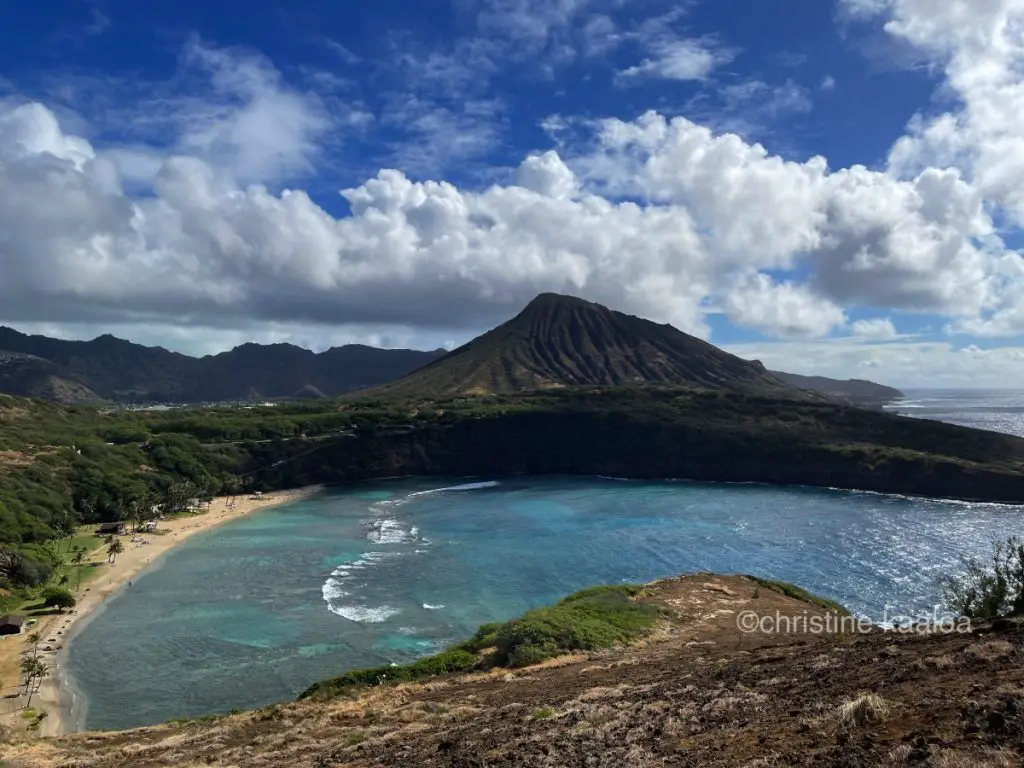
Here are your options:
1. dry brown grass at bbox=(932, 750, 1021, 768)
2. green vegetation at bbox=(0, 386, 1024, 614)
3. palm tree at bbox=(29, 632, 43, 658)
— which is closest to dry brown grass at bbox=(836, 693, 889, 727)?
dry brown grass at bbox=(932, 750, 1021, 768)

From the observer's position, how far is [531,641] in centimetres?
3600

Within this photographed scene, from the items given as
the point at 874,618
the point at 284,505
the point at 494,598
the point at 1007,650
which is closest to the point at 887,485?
the point at 874,618

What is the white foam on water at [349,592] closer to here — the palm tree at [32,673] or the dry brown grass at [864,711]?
the palm tree at [32,673]

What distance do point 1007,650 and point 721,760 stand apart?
9.83 m

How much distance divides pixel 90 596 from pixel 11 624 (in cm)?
1195

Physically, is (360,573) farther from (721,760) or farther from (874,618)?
(721,760)

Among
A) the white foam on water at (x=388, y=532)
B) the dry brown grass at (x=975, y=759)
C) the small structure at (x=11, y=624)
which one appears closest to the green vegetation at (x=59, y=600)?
the small structure at (x=11, y=624)

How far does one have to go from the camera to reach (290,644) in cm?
5425

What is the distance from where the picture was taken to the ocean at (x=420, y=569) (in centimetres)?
4981

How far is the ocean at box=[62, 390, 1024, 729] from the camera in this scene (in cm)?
4981

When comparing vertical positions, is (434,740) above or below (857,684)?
below

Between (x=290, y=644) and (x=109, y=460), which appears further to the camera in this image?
(x=109, y=460)

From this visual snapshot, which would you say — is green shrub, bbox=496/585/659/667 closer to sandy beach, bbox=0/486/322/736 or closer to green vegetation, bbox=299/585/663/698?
green vegetation, bbox=299/585/663/698

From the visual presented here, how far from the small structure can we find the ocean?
200 inches
